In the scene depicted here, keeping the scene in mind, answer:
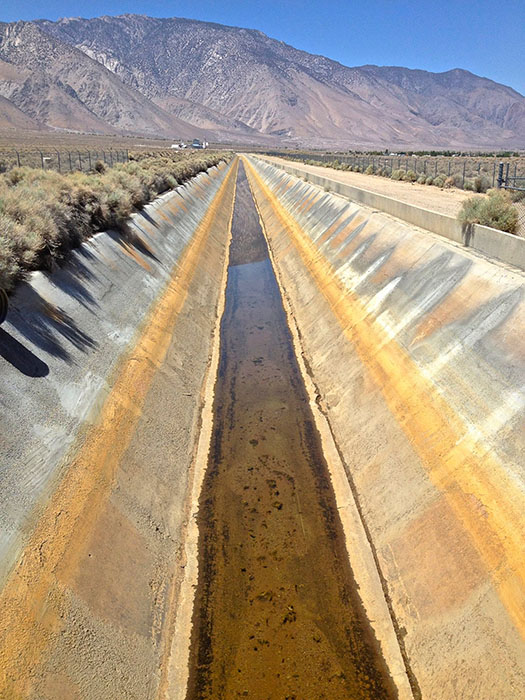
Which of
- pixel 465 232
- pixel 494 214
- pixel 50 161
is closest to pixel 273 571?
pixel 465 232

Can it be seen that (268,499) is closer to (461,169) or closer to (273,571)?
(273,571)

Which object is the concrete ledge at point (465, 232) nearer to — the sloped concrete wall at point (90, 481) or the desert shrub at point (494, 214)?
the desert shrub at point (494, 214)

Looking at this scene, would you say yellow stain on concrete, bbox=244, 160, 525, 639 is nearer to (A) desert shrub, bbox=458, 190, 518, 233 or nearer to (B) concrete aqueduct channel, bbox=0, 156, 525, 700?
(B) concrete aqueduct channel, bbox=0, 156, 525, 700

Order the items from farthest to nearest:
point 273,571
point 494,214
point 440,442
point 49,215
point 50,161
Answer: point 50,161 → point 494,214 → point 49,215 → point 440,442 → point 273,571

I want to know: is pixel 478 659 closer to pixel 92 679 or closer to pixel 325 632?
pixel 325 632

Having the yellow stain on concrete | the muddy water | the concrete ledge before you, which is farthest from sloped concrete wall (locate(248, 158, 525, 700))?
the muddy water

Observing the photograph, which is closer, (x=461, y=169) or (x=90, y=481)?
(x=90, y=481)
